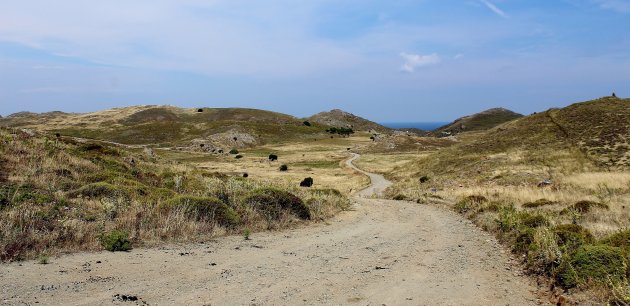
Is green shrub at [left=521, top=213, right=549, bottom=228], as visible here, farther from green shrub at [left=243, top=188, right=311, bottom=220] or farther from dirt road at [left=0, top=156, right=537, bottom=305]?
green shrub at [left=243, top=188, right=311, bottom=220]

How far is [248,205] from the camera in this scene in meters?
19.1

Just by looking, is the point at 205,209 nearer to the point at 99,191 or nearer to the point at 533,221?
the point at 99,191

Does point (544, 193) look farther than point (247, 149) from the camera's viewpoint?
No

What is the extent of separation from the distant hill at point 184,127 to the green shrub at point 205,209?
97.9 meters

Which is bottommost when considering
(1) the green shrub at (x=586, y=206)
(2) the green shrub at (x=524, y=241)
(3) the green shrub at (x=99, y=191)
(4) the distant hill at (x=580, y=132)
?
(1) the green shrub at (x=586, y=206)

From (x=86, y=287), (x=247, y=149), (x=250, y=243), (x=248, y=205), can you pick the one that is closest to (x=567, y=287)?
(x=250, y=243)

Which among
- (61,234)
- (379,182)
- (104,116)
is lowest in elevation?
(379,182)

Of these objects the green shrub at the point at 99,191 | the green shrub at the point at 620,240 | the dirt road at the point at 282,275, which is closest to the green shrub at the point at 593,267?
the dirt road at the point at 282,275

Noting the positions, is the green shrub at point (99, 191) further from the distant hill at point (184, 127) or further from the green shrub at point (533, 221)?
the distant hill at point (184, 127)

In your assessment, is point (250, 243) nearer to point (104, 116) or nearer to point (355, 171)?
point (355, 171)

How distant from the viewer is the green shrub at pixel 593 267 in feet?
32.1

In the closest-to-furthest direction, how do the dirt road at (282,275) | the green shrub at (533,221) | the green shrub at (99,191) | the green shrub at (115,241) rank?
the dirt road at (282,275) → the green shrub at (115,241) → the green shrub at (533,221) → the green shrub at (99,191)

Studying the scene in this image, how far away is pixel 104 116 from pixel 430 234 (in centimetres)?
17432

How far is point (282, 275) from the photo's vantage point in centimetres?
1141
